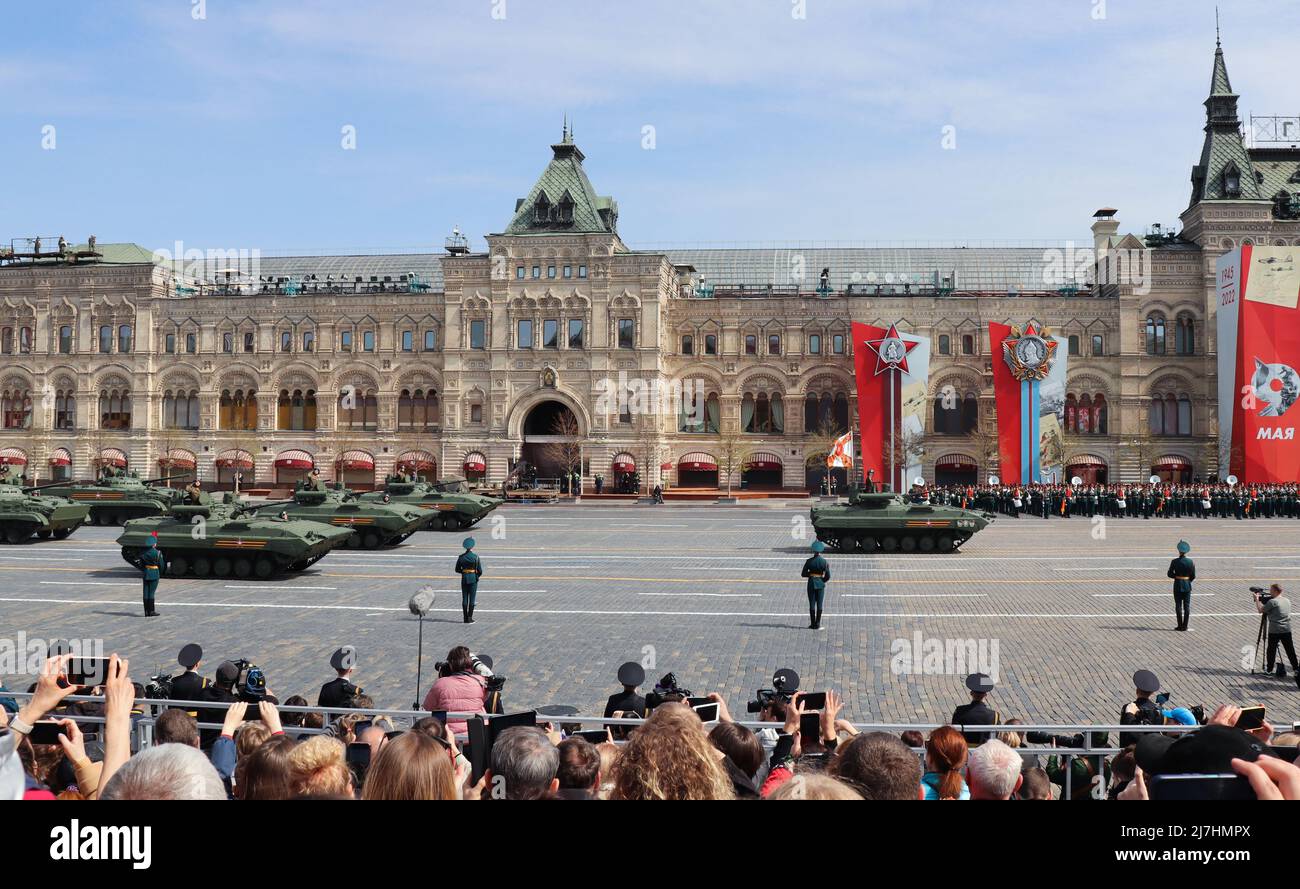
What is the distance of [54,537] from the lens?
116 ft

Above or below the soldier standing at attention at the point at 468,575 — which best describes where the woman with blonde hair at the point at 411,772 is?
above

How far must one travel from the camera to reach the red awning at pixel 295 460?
2655 inches

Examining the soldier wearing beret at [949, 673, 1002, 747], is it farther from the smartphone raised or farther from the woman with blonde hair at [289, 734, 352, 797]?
the woman with blonde hair at [289, 734, 352, 797]

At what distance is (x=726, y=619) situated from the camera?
1952 centimetres

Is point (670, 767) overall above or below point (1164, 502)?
above

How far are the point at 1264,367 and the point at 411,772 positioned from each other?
62887 mm

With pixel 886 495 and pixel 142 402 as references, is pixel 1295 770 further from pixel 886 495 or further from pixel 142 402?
pixel 142 402

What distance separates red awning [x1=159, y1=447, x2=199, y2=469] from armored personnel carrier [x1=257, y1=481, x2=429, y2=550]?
1564 inches

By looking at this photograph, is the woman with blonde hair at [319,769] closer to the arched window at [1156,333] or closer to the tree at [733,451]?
the tree at [733,451]

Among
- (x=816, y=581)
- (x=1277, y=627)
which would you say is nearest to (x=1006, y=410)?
(x=816, y=581)

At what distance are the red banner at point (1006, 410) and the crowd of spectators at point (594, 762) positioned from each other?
5370 cm

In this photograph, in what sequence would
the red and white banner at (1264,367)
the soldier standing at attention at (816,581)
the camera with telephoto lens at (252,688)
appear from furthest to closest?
the red and white banner at (1264,367)
the soldier standing at attention at (816,581)
the camera with telephoto lens at (252,688)

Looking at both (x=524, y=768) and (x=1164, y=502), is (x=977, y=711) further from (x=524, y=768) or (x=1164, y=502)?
(x=1164, y=502)

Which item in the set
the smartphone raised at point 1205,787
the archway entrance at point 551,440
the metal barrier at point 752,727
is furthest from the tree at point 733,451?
the smartphone raised at point 1205,787
